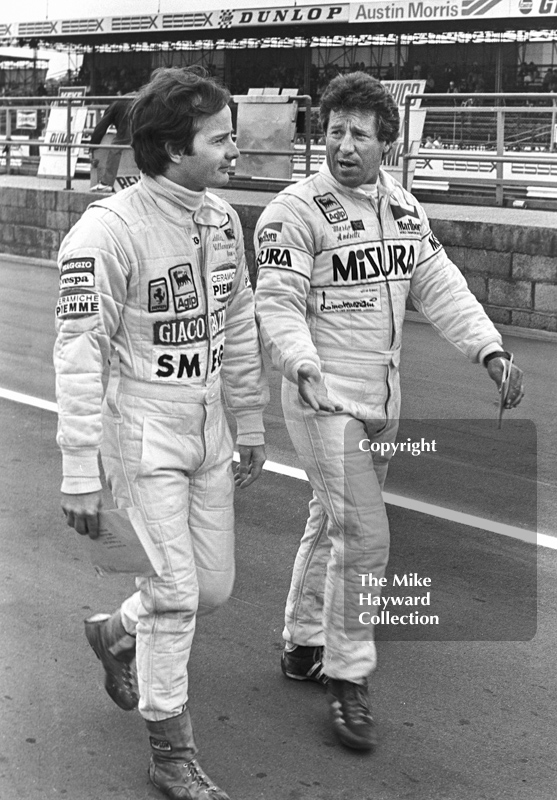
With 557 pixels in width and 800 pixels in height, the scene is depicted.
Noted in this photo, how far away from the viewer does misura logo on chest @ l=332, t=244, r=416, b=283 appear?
3.79 m

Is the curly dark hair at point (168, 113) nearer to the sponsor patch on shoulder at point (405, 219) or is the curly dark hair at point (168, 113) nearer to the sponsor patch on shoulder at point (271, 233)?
the sponsor patch on shoulder at point (271, 233)

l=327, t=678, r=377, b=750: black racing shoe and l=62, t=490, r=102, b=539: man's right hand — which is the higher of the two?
l=62, t=490, r=102, b=539: man's right hand

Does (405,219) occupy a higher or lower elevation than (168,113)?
lower

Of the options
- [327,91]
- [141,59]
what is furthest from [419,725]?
[141,59]

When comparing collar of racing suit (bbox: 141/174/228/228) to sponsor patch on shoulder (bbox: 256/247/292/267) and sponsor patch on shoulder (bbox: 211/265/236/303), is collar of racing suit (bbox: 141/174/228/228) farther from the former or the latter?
sponsor patch on shoulder (bbox: 256/247/292/267)

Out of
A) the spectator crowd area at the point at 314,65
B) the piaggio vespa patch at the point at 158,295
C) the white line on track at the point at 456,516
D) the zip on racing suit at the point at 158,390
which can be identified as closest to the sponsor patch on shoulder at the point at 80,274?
the zip on racing suit at the point at 158,390

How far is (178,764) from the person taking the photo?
3.31 meters

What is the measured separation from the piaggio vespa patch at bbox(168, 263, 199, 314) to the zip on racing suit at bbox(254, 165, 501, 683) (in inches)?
13.8

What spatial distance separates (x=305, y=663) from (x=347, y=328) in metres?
1.15

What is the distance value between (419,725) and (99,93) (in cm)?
3466

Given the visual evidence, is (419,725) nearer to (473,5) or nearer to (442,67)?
(473,5)

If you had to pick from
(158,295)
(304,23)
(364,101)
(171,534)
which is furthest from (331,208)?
(304,23)

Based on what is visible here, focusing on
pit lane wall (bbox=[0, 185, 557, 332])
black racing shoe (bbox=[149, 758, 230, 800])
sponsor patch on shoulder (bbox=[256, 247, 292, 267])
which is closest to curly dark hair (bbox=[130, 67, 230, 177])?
sponsor patch on shoulder (bbox=[256, 247, 292, 267])

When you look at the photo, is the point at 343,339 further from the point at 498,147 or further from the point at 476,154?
the point at 476,154
